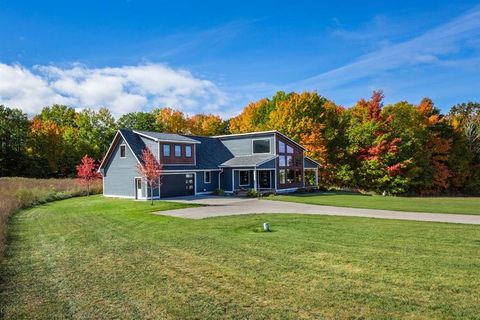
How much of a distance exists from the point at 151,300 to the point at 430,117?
150 ft

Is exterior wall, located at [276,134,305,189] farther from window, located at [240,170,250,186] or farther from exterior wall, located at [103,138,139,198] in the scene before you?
exterior wall, located at [103,138,139,198]

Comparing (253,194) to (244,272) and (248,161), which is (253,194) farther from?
(244,272)

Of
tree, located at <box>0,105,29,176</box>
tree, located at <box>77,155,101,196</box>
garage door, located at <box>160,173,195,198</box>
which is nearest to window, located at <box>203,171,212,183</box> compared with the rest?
garage door, located at <box>160,173,195,198</box>

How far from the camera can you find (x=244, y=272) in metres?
7.85

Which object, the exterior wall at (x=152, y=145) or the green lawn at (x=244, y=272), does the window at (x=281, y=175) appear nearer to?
the exterior wall at (x=152, y=145)

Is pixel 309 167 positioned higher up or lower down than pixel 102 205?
higher up

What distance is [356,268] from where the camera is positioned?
8016mm

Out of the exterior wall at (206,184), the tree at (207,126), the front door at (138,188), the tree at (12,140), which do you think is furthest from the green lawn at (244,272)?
the tree at (207,126)

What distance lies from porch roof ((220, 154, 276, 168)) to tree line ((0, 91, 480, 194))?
9311mm

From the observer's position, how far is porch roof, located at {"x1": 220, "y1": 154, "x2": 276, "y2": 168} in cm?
3127

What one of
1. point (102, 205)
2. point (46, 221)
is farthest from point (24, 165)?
point (46, 221)

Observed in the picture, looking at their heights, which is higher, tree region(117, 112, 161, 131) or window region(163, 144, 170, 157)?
tree region(117, 112, 161, 131)

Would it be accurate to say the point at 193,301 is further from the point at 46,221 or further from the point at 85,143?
the point at 85,143

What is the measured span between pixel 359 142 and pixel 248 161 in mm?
15159
